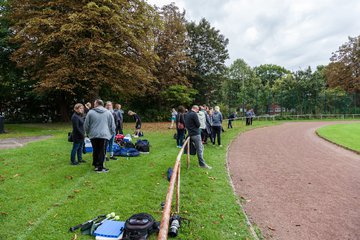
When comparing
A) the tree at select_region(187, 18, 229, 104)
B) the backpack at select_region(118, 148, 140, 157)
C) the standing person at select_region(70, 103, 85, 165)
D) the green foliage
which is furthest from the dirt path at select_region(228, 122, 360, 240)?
the tree at select_region(187, 18, 229, 104)

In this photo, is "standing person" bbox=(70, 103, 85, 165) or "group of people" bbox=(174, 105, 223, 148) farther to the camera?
"group of people" bbox=(174, 105, 223, 148)

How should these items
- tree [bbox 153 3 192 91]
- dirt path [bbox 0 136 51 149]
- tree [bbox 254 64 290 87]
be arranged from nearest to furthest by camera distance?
dirt path [bbox 0 136 51 149]
tree [bbox 153 3 192 91]
tree [bbox 254 64 290 87]

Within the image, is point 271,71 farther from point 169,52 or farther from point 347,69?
point 169,52

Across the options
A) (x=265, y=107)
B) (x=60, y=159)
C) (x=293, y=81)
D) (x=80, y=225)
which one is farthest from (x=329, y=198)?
(x=293, y=81)

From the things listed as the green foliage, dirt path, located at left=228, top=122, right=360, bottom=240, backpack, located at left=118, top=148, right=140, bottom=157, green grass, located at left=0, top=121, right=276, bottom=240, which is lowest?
dirt path, located at left=228, top=122, right=360, bottom=240

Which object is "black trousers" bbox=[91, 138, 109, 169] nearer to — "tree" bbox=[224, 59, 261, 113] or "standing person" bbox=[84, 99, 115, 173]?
"standing person" bbox=[84, 99, 115, 173]

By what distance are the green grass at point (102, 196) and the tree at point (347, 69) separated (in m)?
43.2

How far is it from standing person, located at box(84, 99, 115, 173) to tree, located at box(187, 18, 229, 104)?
99.5 ft

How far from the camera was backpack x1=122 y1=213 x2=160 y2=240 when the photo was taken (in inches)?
148

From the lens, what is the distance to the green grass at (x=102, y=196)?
4.20 metres

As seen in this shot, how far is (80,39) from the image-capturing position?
17.8 metres

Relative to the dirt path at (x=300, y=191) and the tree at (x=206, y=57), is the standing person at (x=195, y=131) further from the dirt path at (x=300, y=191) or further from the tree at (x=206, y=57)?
the tree at (x=206, y=57)

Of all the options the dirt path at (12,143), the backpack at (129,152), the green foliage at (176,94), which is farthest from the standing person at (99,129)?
the green foliage at (176,94)

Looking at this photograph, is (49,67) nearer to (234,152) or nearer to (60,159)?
(60,159)
